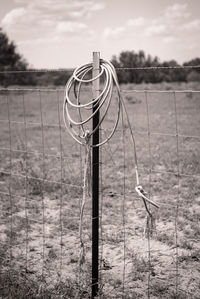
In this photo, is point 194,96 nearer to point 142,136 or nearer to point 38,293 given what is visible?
point 142,136

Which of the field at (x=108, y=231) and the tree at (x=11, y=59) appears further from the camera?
the tree at (x=11, y=59)

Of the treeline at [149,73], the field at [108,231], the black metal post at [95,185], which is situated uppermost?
the treeline at [149,73]

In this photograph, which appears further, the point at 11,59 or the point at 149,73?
the point at 149,73

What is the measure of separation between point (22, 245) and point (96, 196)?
1614 mm

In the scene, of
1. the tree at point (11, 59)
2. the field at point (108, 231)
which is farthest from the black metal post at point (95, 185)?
the tree at point (11, 59)

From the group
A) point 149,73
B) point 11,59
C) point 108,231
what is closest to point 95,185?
point 108,231

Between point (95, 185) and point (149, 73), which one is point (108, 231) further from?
point (149, 73)

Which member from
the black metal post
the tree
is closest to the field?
the black metal post

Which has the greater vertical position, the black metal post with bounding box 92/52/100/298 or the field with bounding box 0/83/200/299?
the black metal post with bounding box 92/52/100/298

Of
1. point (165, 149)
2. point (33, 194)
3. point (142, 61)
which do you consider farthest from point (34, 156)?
point (142, 61)

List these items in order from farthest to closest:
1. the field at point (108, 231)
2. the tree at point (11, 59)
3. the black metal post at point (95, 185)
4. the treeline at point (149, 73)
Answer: the treeline at point (149, 73) < the tree at point (11, 59) < the field at point (108, 231) < the black metal post at point (95, 185)

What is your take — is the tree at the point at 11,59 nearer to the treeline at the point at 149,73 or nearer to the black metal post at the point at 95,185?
the treeline at the point at 149,73

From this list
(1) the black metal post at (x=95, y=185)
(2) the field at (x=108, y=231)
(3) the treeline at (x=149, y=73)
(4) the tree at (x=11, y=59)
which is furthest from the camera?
(3) the treeline at (x=149, y=73)

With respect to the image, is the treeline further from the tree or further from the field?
the field
